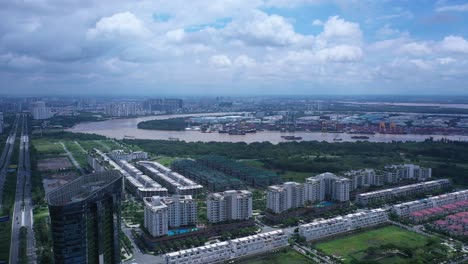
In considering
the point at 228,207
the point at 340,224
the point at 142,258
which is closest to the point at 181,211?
the point at 228,207

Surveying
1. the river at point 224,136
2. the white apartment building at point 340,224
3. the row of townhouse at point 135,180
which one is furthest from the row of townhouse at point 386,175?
the river at point 224,136

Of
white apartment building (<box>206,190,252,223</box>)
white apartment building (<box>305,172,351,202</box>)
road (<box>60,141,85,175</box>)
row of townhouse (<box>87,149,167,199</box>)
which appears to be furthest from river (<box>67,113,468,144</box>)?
white apartment building (<box>206,190,252,223</box>)

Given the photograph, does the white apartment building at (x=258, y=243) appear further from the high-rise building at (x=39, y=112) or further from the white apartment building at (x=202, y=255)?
the high-rise building at (x=39, y=112)

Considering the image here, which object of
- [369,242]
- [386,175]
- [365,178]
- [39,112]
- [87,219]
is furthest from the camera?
[39,112]

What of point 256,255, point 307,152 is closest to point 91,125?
point 307,152

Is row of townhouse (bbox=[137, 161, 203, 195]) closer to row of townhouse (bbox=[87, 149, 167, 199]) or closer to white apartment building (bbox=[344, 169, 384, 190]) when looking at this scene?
row of townhouse (bbox=[87, 149, 167, 199])

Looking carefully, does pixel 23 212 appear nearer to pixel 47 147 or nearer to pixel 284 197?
pixel 284 197

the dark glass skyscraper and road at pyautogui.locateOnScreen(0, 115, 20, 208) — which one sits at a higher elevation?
the dark glass skyscraper
